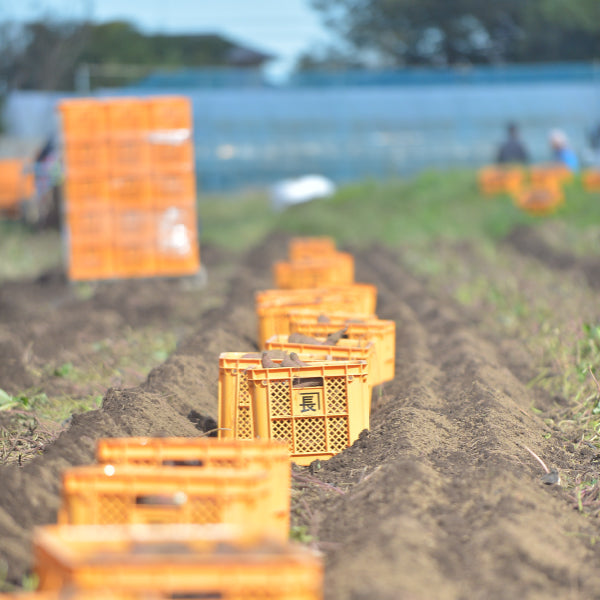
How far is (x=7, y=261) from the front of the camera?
1750 cm

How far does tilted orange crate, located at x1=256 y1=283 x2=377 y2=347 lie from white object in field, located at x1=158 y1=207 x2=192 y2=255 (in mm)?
4716

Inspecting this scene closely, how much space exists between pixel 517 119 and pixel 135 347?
82.6ft

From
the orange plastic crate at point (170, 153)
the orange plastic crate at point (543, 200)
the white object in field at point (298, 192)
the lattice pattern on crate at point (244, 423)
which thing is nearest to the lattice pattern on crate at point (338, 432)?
the lattice pattern on crate at point (244, 423)

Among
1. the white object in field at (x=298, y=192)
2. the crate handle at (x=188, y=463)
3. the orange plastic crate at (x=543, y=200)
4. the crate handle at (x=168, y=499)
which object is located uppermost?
the crate handle at (x=168, y=499)

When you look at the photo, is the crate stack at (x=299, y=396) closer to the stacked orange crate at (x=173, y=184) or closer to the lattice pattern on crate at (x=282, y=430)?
the lattice pattern on crate at (x=282, y=430)

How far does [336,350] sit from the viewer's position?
616 centimetres

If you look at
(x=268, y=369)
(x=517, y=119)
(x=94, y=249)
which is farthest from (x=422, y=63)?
(x=268, y=369)

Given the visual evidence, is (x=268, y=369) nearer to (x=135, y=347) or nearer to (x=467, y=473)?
(x=467, y=473)

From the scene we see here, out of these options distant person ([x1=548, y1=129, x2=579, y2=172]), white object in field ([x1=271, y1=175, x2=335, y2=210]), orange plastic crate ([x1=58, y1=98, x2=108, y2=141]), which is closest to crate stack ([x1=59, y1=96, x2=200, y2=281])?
orange plastic crate ([x1=58, y1=98, x2=108, y2=141])

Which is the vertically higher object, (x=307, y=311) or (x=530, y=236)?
(x=307, y=311)

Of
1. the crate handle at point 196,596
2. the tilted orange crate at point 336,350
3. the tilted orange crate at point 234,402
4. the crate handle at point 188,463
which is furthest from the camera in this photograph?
the tilted orange crate at point 336,350

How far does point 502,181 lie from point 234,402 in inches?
645

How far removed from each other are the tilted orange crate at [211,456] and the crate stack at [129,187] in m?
9.04

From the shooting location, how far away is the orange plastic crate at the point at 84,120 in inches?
499
